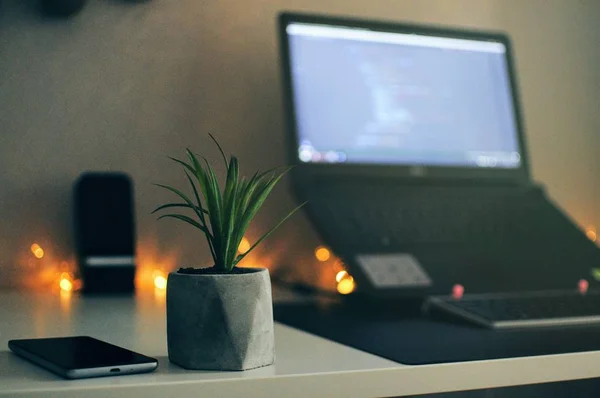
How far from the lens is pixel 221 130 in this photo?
118 centimetres

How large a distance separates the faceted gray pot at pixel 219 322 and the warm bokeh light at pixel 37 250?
0.57m

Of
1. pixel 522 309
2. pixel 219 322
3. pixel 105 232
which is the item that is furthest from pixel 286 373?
pixel 105 232

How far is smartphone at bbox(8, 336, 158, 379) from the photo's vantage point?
499mm

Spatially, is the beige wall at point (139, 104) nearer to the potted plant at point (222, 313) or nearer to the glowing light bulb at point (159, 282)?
the glowing light bulb at point (159, 282)

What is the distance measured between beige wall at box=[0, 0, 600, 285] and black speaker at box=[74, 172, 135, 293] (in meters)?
0.06

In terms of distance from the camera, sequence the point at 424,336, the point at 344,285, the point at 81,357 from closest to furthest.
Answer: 1. the point at 81,357
2. the point at 424,336
3. the point at 344,285

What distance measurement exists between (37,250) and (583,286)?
2.53ft

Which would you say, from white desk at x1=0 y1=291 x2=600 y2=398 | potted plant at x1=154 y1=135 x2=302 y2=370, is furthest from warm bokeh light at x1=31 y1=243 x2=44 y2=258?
potted plant at x1=154 y1=135 x2=302 y2=370

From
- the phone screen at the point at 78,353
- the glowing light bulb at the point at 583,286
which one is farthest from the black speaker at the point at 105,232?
the glowing light bulb at the point at 583,286

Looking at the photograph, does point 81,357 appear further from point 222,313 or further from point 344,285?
point 344,285

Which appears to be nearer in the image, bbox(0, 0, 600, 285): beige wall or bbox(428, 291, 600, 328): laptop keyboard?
bbox(428, 291, 600, 328): laptop keyboard

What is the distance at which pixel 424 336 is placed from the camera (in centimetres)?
71

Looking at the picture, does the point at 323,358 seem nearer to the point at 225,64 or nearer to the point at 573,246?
the point at 573,246

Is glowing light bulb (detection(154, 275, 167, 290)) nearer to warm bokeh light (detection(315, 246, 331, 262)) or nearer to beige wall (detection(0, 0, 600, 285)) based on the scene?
beige wall (detection(0, 0, 600, 285))
